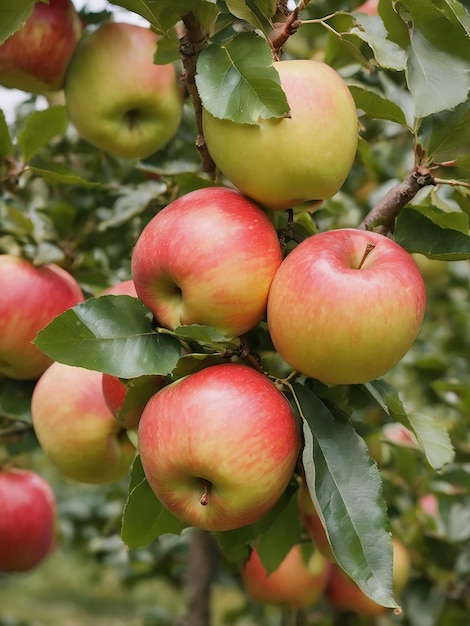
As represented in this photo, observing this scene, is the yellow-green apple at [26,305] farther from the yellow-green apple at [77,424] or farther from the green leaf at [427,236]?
the green leaf at [427,236]

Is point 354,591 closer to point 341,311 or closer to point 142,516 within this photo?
point 142,516

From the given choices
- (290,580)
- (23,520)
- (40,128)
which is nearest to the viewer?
(40,128)

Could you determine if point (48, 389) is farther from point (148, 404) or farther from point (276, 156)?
point (276, 156)

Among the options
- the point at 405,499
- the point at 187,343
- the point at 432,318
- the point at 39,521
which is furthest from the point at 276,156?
the point at 432,318

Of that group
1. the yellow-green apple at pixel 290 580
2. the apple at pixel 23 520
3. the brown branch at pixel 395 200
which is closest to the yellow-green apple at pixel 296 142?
the brown branch at pixel 395 200

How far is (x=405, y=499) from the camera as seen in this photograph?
1.69 m

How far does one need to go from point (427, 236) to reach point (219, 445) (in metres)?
0.38

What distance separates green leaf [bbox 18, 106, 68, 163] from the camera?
1.19 meters

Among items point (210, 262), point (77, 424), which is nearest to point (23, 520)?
point (77, 424)

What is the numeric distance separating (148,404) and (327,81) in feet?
1.33

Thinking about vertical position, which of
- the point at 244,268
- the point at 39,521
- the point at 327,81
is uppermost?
the point at 327,81

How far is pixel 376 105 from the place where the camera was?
3.06 feet

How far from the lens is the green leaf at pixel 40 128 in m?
1.19

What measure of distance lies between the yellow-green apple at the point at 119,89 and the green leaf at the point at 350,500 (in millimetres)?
627
